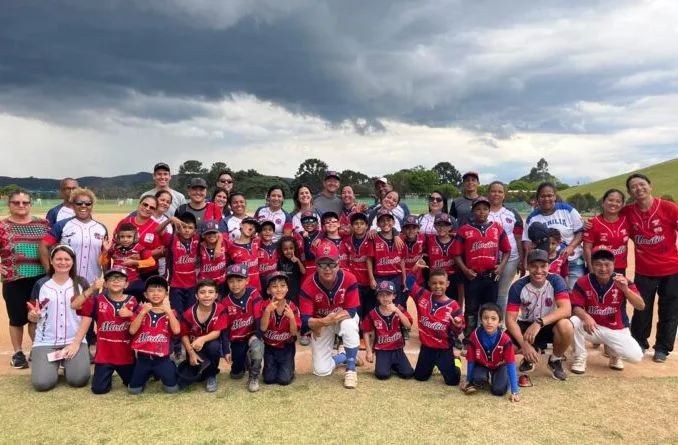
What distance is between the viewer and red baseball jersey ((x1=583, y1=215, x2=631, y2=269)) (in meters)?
5.95

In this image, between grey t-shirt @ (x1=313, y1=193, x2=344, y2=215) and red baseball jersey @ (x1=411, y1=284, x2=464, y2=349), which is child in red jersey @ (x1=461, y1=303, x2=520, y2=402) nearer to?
red baseball jersey @ (x1=411, y1=284, x2=464, y2=349)

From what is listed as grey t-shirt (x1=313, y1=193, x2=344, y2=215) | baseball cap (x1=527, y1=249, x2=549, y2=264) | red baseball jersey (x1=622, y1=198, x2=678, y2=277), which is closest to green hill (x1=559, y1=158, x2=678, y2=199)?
red baseball jersey (x1=622, y1=198, x2=678, y2=277)

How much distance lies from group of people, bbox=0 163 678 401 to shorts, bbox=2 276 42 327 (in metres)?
0.02

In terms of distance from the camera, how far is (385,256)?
6.17 metres

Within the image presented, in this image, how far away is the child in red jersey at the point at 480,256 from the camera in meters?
6.06

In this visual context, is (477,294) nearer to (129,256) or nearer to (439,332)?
(439,332)

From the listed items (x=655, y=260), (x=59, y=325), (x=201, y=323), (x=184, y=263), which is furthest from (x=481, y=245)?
(x=59, y=325)

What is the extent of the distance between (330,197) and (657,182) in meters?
76.8

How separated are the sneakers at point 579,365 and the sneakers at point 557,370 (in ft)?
0.65

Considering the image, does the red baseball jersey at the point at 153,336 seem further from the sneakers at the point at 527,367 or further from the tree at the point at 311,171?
the tree at the point at 311,171

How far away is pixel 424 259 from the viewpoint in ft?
21.5

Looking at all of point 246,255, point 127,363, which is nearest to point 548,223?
point 246,255

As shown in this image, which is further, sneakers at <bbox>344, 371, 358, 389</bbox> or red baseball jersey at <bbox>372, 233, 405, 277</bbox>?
red baseball jersey at <bbox>372, 233, 405, 277</bbox>

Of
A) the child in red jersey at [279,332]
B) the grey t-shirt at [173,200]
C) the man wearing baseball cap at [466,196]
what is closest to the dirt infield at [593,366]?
the child in red jersey at [279,332]
